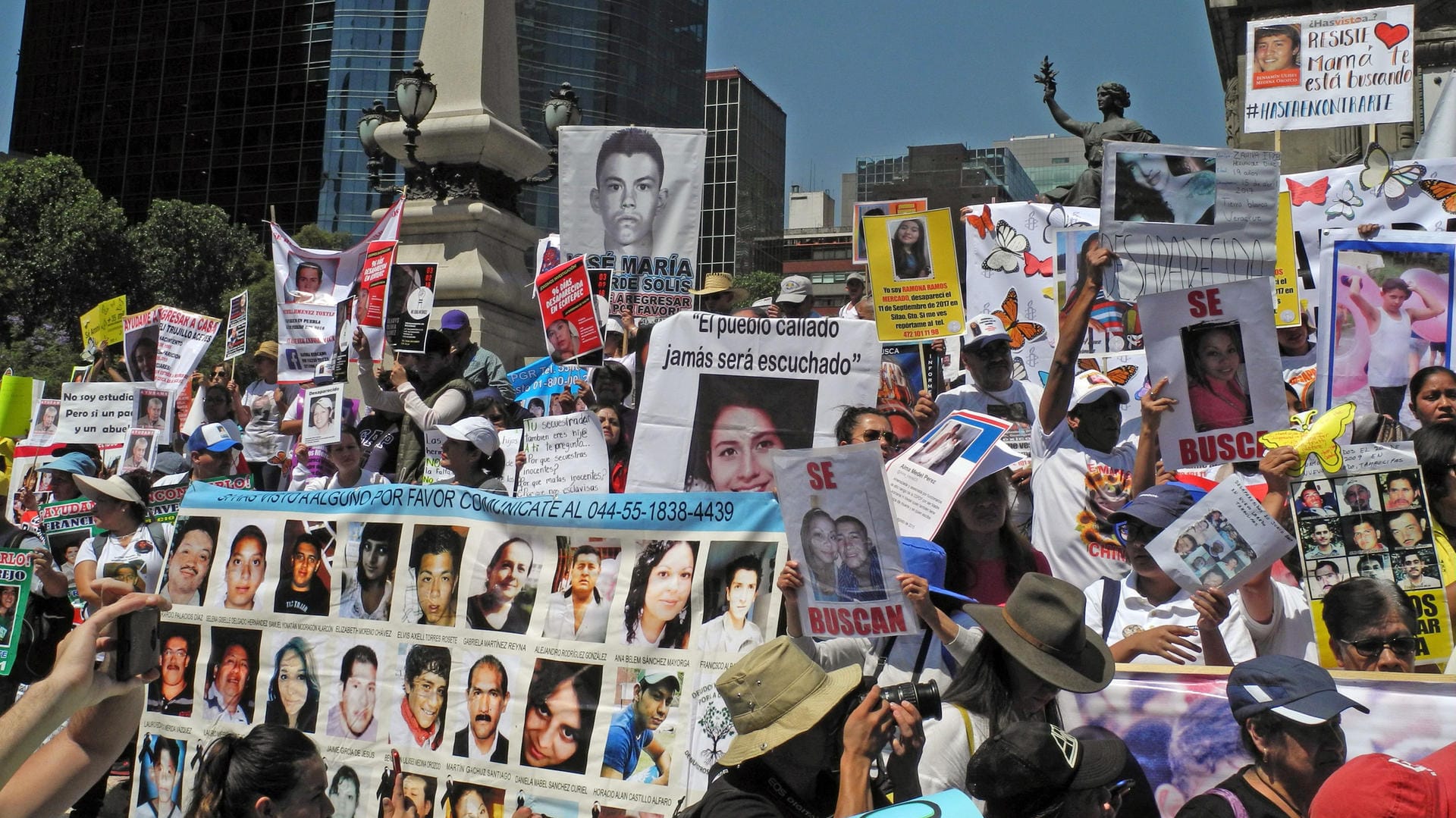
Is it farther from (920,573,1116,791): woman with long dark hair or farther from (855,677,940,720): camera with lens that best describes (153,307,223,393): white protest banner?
(920,573,1116,791): woman with long dark hair

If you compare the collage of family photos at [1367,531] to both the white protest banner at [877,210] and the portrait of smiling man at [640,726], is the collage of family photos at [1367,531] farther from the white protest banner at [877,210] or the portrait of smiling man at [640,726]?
the white protest banner at [877,210]

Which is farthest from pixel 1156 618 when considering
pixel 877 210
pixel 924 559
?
pixel 877 210

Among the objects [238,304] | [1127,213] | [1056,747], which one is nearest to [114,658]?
[1056,747]

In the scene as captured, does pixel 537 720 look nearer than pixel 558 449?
Yes

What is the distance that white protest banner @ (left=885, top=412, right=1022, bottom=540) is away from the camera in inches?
162

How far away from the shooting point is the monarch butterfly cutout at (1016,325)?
8242 mm

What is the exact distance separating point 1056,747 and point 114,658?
1.80 meters

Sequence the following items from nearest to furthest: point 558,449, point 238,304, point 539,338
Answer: point 558,449 < point 238,304 < point 539,338

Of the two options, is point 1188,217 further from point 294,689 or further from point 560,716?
point 294,689

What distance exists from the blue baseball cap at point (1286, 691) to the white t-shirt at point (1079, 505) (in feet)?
6.49

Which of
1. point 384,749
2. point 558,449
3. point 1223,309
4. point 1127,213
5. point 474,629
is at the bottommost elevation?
point 384,749

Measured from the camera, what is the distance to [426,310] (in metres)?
7.63

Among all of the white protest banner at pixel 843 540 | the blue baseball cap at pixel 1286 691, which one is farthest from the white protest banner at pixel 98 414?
the blue baseball cap at pixel 1286 691

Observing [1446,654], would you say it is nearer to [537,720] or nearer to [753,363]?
[753,363]
